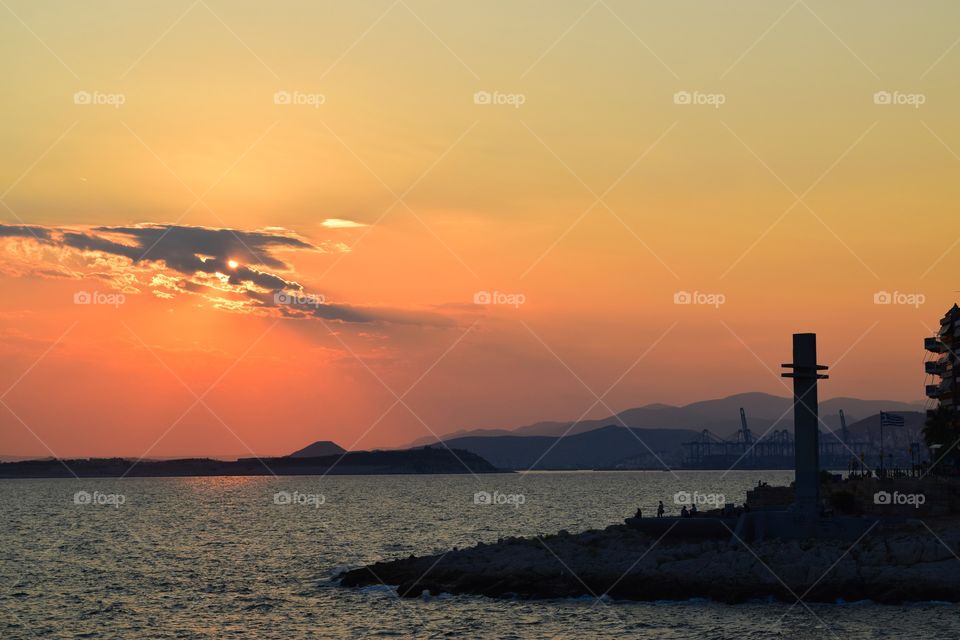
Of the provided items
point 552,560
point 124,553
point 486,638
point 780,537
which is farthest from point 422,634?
→ point 124,553

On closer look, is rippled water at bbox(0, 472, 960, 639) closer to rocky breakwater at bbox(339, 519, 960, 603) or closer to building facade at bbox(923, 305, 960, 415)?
rocky breakwater at bbox(339, 519, 960, 603)

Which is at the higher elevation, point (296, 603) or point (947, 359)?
point (947, 359)

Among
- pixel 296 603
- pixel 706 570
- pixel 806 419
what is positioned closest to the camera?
pixel 706 570

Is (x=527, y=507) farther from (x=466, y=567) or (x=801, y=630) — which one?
(x=801, y=630)

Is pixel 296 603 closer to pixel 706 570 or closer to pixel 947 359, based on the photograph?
pixel 706 570

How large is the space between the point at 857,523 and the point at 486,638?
98.6ft

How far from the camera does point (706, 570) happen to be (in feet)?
225

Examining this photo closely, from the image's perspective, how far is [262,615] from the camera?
6706 centimetres

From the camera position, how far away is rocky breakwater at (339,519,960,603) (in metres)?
64.5

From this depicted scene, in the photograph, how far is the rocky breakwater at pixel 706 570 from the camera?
212 ft

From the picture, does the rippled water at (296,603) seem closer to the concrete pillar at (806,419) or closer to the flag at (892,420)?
the concrete pillar at (806,419)

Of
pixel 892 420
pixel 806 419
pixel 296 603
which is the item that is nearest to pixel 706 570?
pixel 806 419

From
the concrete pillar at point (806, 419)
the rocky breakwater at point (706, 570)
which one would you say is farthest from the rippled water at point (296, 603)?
the concrete pillar at point (806, 419)

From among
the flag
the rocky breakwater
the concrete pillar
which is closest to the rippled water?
the rocky breakwater
